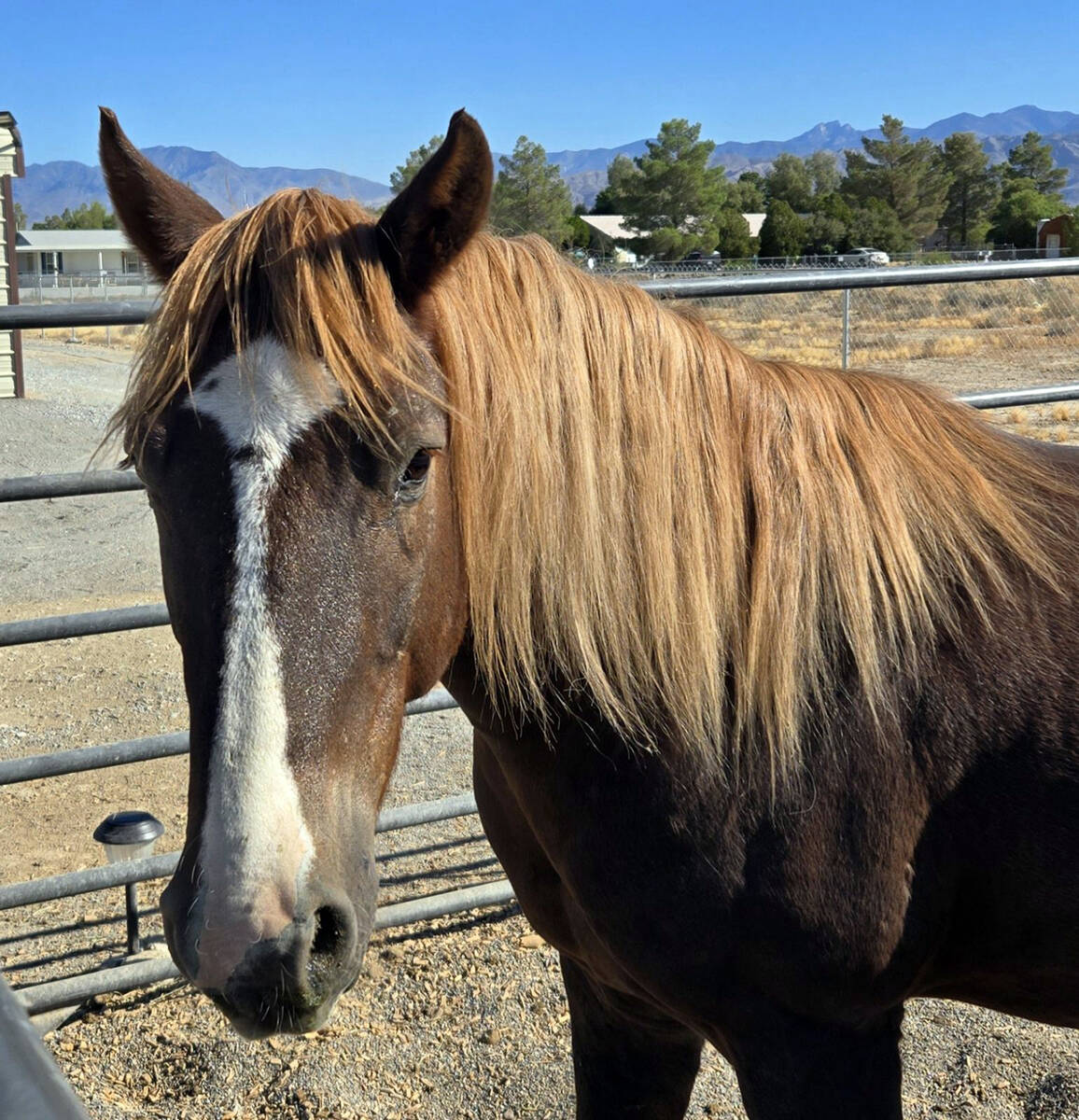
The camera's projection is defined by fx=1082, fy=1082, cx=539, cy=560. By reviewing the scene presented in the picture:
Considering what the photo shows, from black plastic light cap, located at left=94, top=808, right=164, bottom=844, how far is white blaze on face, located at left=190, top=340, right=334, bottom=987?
2003 millimetres

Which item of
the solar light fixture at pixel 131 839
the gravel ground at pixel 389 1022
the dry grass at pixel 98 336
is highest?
the dry grass at pixel 98 336

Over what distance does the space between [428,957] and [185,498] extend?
7.41 feet

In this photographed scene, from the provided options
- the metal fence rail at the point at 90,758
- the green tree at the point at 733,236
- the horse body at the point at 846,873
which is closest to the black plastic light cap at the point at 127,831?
the metal fence rail at the point at 90,758

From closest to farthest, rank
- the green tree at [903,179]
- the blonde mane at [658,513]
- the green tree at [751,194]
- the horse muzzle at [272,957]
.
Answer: the horse muzzle at [272,957] → the blonde mane at [658,513] → the green tree at [903,179] → the green tree at [751,194]

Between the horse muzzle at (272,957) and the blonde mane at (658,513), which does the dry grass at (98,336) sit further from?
the horse muzzle at (272,957)

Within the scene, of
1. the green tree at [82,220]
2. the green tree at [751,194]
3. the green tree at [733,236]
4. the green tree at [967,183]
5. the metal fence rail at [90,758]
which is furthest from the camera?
the green tree at [82,220]

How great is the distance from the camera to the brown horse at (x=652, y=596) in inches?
54.0

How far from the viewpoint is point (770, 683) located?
1.64 metres

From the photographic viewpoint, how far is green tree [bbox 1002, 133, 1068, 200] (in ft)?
210

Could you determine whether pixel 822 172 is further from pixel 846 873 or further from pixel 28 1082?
pixel 28 1082

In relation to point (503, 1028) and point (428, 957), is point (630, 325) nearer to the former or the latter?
point (503, 1028)

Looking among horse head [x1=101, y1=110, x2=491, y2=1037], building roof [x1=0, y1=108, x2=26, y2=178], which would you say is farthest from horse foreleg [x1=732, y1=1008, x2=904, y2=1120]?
building roof [x1=0, y1=108, x2=26, y2=178]

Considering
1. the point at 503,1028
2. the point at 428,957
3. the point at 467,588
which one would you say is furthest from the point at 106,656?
the point at 467,588

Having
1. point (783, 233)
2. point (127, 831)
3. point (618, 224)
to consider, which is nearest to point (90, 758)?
point (127, 831)
